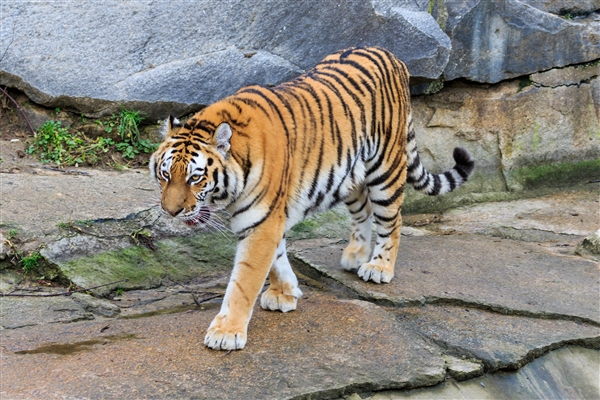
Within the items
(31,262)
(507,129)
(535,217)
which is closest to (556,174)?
(507,129)

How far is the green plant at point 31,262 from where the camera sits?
154 inches

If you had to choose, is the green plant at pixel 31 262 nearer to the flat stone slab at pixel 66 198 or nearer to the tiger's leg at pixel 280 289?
the flat stone slab at pixel 66 198

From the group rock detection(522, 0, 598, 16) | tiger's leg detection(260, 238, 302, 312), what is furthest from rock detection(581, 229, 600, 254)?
rock detection(522, 0, 598, 16)

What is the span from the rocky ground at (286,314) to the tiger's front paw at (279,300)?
43mm

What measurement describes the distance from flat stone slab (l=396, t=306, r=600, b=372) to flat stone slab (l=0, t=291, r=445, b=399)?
162 millimetres

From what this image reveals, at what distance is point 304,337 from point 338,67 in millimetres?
1656

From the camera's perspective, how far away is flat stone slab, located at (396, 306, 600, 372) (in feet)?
10.9

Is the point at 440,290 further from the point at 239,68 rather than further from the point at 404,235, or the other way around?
the point at 239,68

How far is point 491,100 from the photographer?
6.21 metres

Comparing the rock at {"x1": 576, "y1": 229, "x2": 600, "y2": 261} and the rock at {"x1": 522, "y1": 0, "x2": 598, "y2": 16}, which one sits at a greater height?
the rock at {"x1": 522, "y1": 0, "x2": 598, "y2": 16}

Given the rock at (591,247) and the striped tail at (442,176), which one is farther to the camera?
the rock at (591,247)

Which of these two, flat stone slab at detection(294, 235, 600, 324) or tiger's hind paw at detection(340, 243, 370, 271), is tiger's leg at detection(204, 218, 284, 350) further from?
tiger's hind paw at detection(340, 243, 370, 271)

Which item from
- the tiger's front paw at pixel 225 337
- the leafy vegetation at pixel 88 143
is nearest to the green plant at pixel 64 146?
→ the leafy vegetation at pixel 88 143

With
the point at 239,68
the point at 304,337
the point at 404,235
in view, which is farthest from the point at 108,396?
the point at 239,68
